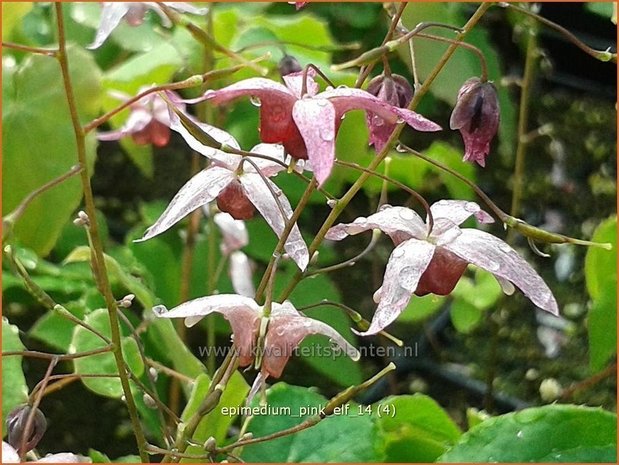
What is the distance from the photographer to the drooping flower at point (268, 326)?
407 millimetres

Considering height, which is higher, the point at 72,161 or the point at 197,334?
the point at 72,161

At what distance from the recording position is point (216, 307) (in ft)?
1.34

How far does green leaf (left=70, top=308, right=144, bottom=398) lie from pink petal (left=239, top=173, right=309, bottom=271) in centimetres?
20

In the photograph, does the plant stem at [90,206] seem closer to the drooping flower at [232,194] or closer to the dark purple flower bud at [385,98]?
the drooping flower at [232,194]

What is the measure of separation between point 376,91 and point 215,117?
0.48 m

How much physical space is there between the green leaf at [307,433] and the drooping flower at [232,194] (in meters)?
0.19

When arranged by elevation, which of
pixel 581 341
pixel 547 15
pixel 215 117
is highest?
pixel 215 117

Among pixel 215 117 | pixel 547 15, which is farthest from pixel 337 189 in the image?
pixel 547 15

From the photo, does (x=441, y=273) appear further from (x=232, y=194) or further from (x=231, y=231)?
(x=231, y=231)

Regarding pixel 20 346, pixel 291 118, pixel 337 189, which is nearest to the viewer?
pixel 291 118

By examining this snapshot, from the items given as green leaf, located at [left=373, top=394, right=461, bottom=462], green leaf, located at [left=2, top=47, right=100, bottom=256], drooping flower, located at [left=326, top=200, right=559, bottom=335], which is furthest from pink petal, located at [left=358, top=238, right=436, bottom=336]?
green leaf, located at [left=2, top=47, right=100, bottom=256]

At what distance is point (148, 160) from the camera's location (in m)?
1.05

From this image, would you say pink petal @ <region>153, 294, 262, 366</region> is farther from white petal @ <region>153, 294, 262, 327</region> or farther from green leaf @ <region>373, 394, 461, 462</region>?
green leaf @ <region>373, 394, 461, 462</region>

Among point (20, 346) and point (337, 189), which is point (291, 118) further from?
point (337, 189)
